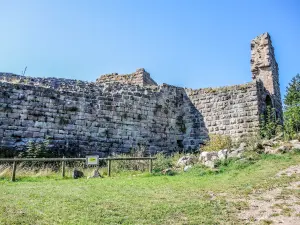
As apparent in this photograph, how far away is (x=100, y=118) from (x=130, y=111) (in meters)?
1.69

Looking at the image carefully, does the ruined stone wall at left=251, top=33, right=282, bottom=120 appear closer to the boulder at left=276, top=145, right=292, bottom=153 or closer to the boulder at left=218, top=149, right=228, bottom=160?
the boulder at left=276, top=145, right=292, bottom=153

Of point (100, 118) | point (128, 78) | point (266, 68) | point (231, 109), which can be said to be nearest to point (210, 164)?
point (231, 109)

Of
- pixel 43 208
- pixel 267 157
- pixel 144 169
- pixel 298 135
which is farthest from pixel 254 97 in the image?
pixel 43 208

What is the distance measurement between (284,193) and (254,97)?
9621 millimetres

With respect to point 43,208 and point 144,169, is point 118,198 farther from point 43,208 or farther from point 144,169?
point 144,169

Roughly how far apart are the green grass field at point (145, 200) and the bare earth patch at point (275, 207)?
0.25m

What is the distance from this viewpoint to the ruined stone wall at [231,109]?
1684cm

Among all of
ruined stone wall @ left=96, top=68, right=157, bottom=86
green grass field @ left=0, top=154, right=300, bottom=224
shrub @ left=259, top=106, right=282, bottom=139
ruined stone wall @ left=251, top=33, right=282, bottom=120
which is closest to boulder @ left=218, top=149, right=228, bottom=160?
green grass field @ left=0, top=154, right=300, bottom=224

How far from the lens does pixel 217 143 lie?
1630cm

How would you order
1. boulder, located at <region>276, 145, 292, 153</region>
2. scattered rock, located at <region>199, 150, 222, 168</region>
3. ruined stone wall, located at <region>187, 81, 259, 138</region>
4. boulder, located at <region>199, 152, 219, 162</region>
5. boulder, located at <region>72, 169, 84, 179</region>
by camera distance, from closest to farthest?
boulder, located at <region>72, 169, 84, 179</region>
boulder, located at <region>276, 145, 292, 153</region>
scattered rock, located at <region>199, 150, 222, 168</region>
boulder, located at <region>199, 152, 219, 162</region>
ruined stone wall, located at <region>187, 81, 259, 138</region>

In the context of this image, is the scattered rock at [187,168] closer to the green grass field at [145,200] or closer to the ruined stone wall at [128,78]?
the green grass field at [145,200]

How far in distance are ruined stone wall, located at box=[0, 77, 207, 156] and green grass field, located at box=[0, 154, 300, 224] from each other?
418cm

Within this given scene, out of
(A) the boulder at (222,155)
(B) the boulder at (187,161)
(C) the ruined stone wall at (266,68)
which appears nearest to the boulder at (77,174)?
(B) the boulder at (187,161)

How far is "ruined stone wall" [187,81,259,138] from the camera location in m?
16.8
